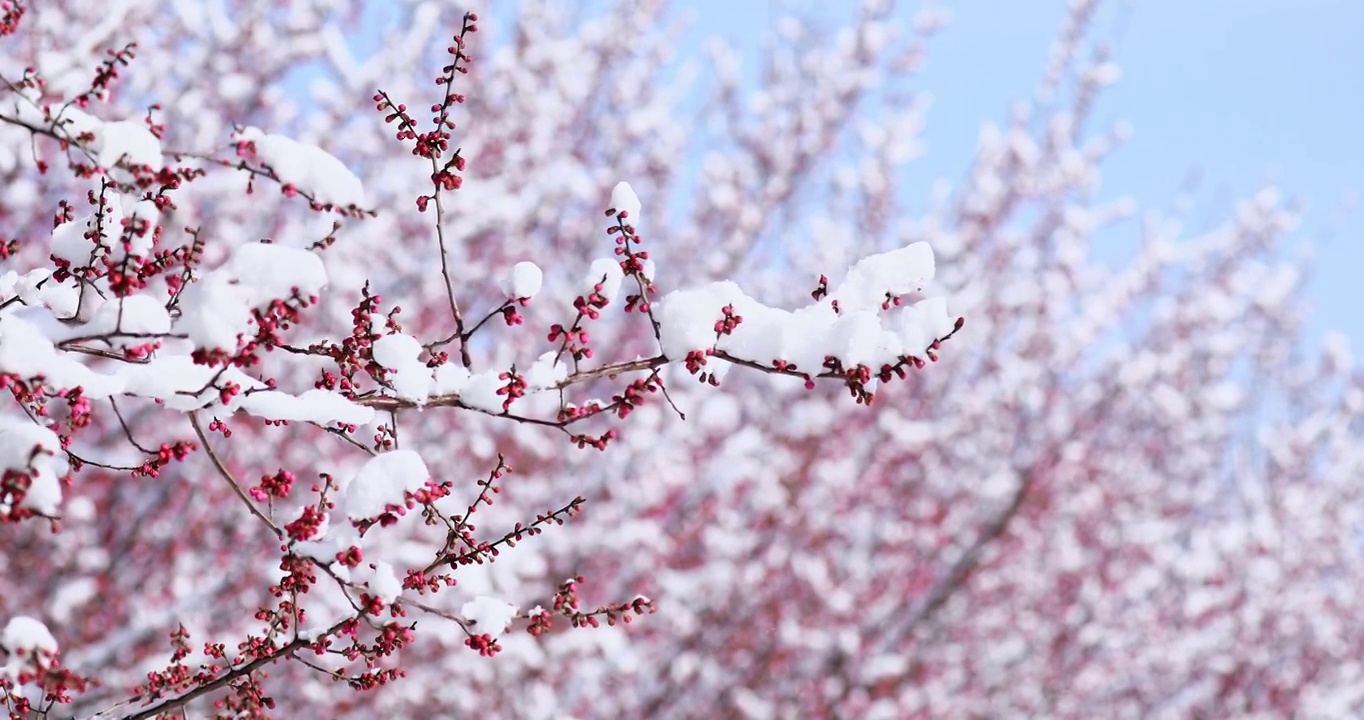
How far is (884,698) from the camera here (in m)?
9.79

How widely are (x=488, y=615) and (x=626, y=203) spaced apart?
3.08ft

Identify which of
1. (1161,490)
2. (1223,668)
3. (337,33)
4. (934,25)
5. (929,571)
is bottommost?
(1223,668)

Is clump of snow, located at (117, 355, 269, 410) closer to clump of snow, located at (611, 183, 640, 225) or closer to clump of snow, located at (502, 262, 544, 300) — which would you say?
clump of snow, located at (502, 262, 544, 300)

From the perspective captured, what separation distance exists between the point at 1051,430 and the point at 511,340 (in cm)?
585

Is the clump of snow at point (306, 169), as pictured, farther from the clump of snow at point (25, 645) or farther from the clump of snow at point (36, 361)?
the clump of snow at point (25, 645)

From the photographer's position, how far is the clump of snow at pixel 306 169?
2.06 meters

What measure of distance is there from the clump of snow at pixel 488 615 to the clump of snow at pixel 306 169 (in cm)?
90

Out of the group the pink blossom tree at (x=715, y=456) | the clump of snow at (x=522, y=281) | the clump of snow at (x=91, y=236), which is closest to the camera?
the clump of snow at (x=91, y=236)

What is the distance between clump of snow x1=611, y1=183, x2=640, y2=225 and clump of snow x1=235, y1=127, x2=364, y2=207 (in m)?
0.52

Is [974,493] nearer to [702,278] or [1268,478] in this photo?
[702,278]

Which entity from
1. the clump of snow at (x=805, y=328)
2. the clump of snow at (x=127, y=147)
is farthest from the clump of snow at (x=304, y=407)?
the clump of snow at (x=805, y=328)

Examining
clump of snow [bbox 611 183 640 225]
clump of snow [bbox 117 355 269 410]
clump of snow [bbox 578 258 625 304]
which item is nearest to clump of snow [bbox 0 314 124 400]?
clump of snow [bbox 117 355 269 410]

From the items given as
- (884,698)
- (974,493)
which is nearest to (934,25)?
(974,493)

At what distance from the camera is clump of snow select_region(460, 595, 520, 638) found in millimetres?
2271
